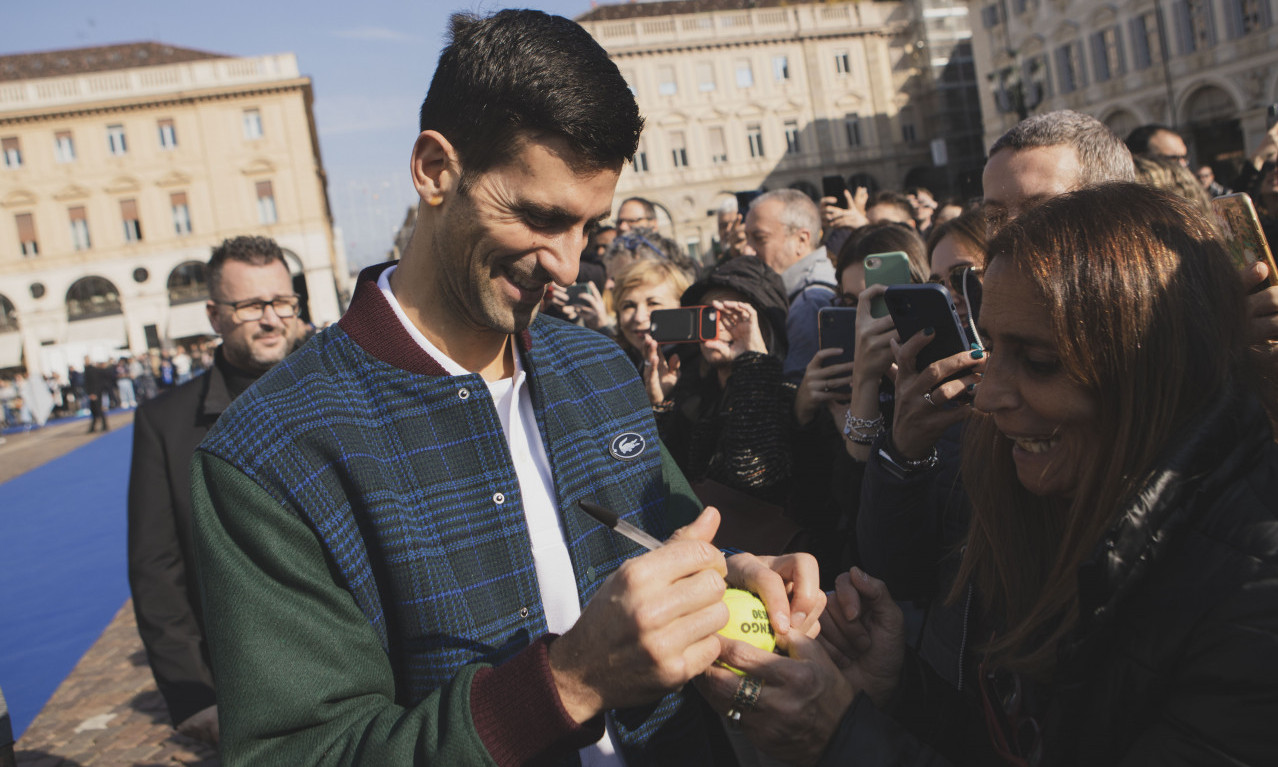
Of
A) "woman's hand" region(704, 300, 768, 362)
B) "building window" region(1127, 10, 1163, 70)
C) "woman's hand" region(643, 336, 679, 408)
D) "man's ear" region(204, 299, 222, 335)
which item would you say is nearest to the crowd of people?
"woman's hand" region(704, 300, 768, 362)

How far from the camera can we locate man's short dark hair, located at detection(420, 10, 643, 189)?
1686 mm

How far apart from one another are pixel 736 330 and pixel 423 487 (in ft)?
7.26

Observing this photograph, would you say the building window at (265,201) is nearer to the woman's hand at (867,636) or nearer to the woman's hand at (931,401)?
the woman's hand at (931,401)

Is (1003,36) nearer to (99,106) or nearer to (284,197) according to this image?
(284,197)

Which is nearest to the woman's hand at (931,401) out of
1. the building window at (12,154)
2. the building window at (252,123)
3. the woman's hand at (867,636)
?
the woman's hand at (867,636)

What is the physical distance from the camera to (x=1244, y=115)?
28.8 metres

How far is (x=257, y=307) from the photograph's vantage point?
3.98 meters

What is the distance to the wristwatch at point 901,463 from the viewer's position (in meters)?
2.32

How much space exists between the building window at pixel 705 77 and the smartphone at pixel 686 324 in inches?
1759

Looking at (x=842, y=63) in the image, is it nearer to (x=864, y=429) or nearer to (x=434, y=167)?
(x=864, y=429)

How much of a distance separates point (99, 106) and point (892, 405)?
4642 centimetres

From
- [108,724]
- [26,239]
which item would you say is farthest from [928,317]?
[26,239]

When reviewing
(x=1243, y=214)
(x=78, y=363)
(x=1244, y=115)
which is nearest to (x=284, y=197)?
(x=78, y=363)

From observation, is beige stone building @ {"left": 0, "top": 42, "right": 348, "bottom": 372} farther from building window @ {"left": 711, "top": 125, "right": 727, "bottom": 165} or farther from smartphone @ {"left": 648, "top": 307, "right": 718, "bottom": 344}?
smartphone @ {"left": 648, "top": 307, "right": 718, "bottom": 344}
